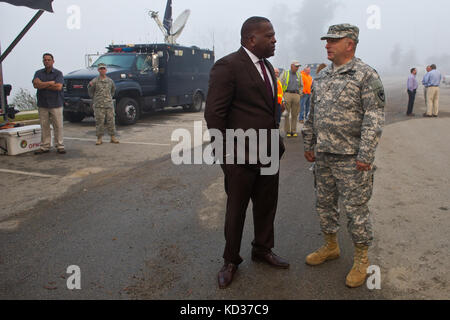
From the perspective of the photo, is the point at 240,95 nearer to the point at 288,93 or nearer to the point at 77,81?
the point at 288,93

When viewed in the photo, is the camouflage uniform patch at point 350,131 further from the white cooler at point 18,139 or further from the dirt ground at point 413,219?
the white cooler at point 18,139

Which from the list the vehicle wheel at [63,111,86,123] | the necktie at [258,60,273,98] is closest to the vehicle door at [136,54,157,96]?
the vehicle wheel at [63,111,86,123]

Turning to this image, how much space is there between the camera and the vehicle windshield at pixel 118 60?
12055 millimetres

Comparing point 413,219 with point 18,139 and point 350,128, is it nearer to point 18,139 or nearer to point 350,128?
point 350,128

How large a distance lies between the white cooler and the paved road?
2.63 meters

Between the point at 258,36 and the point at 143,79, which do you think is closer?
the point at 258,36

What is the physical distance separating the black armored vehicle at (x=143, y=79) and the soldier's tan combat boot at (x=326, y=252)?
→ 9066 mm

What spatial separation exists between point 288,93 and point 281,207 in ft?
18.1

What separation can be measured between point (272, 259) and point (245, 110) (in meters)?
1.30

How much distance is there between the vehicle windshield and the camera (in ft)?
39.5

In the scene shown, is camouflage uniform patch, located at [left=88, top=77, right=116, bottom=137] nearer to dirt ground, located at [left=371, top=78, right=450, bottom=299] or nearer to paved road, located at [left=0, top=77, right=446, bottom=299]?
paved road, located at [left=0, top=77, right=446, bottom=299]

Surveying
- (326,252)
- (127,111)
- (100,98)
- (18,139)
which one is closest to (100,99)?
(100,98)

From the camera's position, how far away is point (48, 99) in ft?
24.4
